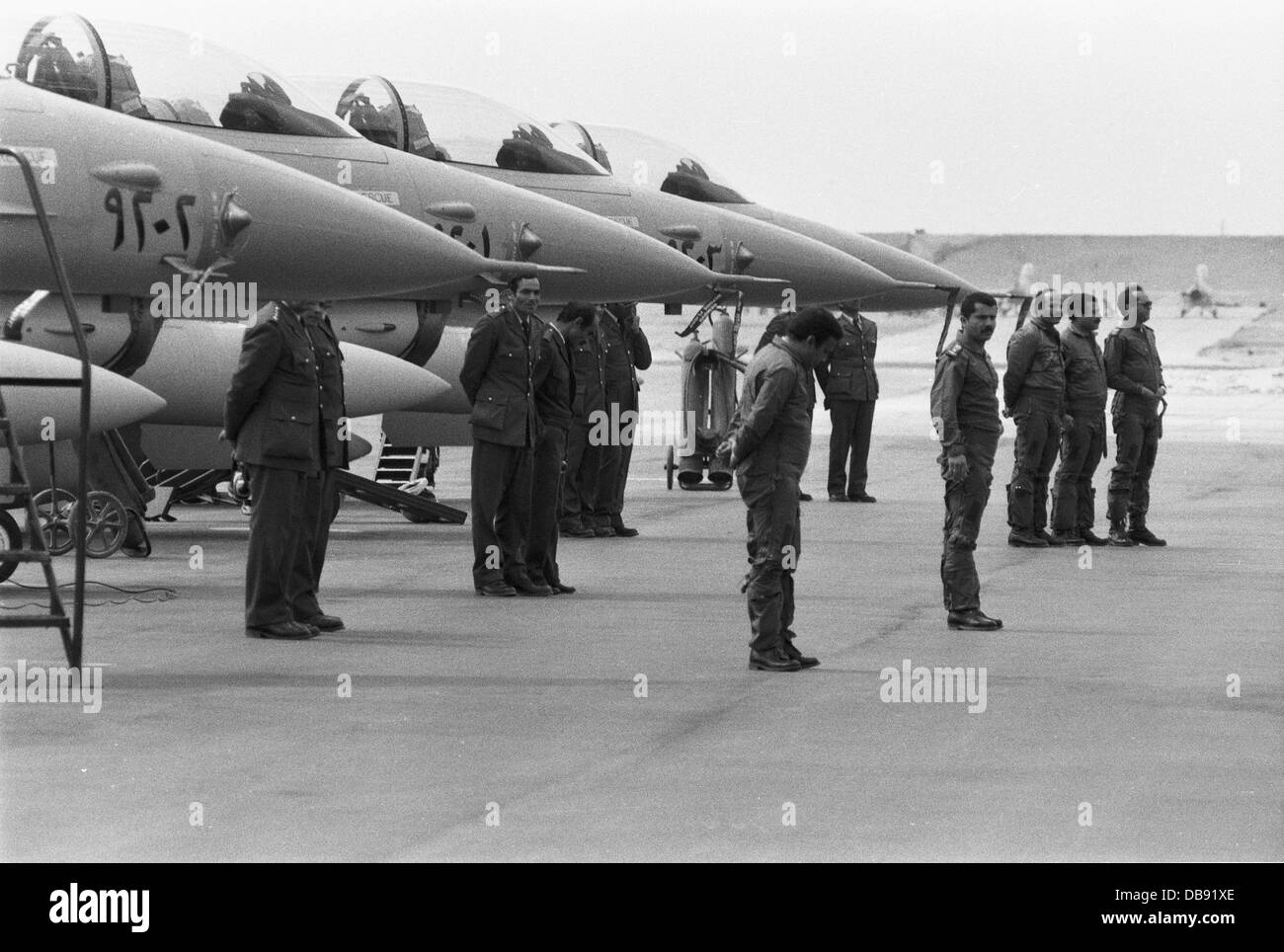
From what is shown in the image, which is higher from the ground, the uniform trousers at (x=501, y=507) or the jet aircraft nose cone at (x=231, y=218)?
the jet aircraft nose cone at (x=231, y=218)

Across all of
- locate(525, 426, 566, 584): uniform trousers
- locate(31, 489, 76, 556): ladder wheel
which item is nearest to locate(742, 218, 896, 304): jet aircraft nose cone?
locate(525, 426, 566, 584): uniform trousers

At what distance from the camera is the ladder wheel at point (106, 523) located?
1348cm

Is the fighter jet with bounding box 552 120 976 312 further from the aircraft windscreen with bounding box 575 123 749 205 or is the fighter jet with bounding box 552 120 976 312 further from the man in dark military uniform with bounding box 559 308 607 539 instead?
the man in dark military uniform with bounding box 559 308 607 539

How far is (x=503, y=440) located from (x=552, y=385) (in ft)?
2.21

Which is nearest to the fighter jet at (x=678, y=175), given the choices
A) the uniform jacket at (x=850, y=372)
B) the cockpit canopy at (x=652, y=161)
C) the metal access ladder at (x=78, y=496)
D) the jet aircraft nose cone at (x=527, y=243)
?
the cockpit canopy at (x=652, y=161)

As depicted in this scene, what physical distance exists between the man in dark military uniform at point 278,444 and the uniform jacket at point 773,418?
232 cm

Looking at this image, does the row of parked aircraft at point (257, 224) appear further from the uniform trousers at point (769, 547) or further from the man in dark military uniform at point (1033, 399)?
the uniform trousers at point (769, 547)

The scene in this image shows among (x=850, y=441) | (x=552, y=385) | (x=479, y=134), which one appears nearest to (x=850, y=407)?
(x=850, y=441)

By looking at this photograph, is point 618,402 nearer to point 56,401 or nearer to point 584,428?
point 584,428

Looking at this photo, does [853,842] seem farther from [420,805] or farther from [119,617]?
[119,617]

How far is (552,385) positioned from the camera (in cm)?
1258

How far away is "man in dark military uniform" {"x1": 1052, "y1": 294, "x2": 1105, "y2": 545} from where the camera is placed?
15.4m
